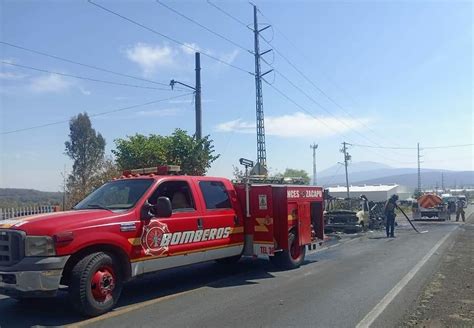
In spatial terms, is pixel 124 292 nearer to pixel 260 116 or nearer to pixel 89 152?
pixel 260 116

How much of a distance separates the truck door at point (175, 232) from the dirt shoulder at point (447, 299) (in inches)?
144

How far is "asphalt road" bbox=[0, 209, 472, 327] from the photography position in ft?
21.4

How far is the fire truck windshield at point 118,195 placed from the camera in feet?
26.0

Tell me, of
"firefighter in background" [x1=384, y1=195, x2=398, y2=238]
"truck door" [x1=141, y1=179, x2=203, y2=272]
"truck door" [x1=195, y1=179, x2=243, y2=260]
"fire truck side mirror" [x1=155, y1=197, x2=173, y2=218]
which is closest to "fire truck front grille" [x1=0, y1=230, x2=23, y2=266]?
"truck door" [x1=141, y1=179, x2=203, y2=272]

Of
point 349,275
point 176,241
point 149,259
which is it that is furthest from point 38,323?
point 349,275

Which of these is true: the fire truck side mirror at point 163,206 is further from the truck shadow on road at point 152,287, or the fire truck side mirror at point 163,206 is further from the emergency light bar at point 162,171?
→ the truck shadow on road at point 152,287

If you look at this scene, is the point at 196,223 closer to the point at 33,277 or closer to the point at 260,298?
the point at 260,298

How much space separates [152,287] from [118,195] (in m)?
1.84

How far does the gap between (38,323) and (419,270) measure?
753cm

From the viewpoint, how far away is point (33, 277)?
21.0 feet

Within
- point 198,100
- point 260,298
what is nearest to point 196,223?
point 260,298

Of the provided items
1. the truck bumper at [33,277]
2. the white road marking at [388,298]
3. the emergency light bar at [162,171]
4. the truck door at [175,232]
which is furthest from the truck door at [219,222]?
the white road marking at [388,298]

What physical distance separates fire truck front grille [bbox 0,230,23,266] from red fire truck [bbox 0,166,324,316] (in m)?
0.01

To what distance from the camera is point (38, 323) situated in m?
6.44
